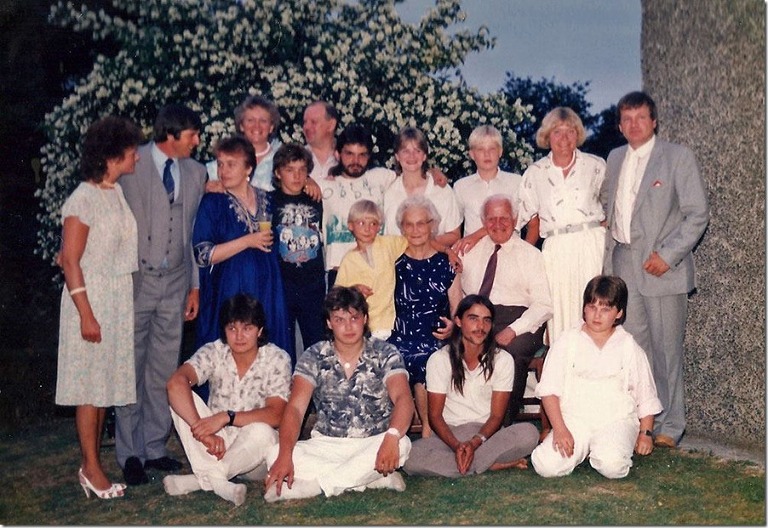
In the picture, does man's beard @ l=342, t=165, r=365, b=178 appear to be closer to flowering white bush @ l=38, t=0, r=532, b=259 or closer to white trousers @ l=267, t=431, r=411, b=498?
white trousers @ l=267, t=431, r=411, b=498

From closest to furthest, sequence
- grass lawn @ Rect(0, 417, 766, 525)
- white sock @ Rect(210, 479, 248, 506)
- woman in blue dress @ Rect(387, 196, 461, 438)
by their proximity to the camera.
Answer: grass lawn @ Rect(0, 417, 766, 525) → white sock @ Rect(210, 479, 248, 506) → woman in blue dress @ Rect(387, 196, 461, 438)

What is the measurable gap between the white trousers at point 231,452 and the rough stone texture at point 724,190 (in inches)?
102

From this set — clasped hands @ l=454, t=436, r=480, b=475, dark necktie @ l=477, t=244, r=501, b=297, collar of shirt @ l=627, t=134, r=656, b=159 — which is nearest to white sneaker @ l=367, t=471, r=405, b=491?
clasped hands @ l=454, t=436, r=480, b=475

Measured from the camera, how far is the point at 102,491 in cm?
435

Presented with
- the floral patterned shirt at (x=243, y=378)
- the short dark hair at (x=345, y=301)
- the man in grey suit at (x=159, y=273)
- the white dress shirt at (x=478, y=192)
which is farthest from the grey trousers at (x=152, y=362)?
the white dress shirt at (x=478, y=192)

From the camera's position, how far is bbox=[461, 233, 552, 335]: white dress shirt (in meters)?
5.20

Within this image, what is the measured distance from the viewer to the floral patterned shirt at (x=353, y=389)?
457cm

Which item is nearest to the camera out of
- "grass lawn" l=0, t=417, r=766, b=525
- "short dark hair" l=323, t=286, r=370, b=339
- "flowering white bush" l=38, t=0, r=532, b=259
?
"grass lawn" l=0, t=417, r=766, b=525

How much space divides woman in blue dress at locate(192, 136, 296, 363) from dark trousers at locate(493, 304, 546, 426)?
1.24m

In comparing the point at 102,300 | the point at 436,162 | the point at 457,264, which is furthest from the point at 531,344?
the point at 436,162

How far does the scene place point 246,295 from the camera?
471 centimetres

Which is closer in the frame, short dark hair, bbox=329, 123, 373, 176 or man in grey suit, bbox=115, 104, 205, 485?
man in grey suit, bbox=115, 104, 205, 485

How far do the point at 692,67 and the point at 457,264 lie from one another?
1.81m

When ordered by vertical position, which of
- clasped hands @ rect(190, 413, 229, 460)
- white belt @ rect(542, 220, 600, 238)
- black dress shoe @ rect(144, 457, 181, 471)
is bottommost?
black dress shoe @ rect(144, 457, 181, 471)
